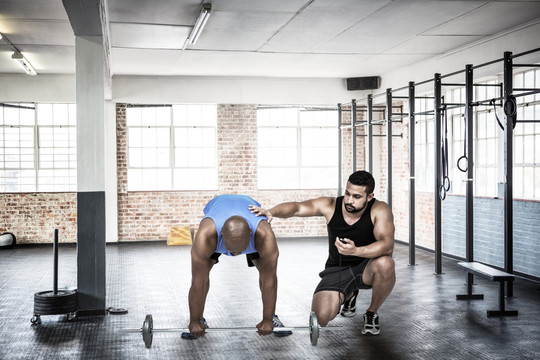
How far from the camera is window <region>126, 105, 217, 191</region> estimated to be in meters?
10.9

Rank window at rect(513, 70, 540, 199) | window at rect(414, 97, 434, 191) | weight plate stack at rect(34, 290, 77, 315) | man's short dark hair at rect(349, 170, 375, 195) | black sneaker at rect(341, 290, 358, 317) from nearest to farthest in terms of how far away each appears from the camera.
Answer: man's short dark hair at rect(349, 170, 375, 195) → weight plate stack at rect(34, 290, 77, 315) → black sneaker at rect(341, 290, 358, 317) → window at rect(513, 70, 540, 199) → window at rect(414, 97, 434, 191)

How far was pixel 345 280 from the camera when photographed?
4621mm

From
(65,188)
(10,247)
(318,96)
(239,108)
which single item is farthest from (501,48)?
(10,247)

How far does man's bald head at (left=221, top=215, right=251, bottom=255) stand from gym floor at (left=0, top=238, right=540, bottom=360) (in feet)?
2.81

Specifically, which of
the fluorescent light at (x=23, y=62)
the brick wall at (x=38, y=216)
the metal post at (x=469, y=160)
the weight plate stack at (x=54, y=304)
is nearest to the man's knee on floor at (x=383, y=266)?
the metal post at (x=469, y=160)

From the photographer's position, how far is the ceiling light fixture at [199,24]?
603 centimetres

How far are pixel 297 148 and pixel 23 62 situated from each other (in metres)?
5.01

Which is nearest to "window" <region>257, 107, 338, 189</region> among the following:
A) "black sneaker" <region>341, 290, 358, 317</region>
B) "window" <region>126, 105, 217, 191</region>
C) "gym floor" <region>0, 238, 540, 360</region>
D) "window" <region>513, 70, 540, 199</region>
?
Answer: "window" <region>126, 105, 217, 191</region>

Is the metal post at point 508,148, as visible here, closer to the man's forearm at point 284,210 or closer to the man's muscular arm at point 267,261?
the man's forearm at point 284,210

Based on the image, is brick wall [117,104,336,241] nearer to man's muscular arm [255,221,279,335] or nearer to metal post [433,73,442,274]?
metal post [433,73,442,274]

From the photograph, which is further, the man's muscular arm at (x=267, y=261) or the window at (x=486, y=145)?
the window at (x=486, y=145)

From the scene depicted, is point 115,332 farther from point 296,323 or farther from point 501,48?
point 501,48

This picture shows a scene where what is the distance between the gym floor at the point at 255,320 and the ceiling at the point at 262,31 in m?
2.52

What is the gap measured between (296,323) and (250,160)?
6.32m
